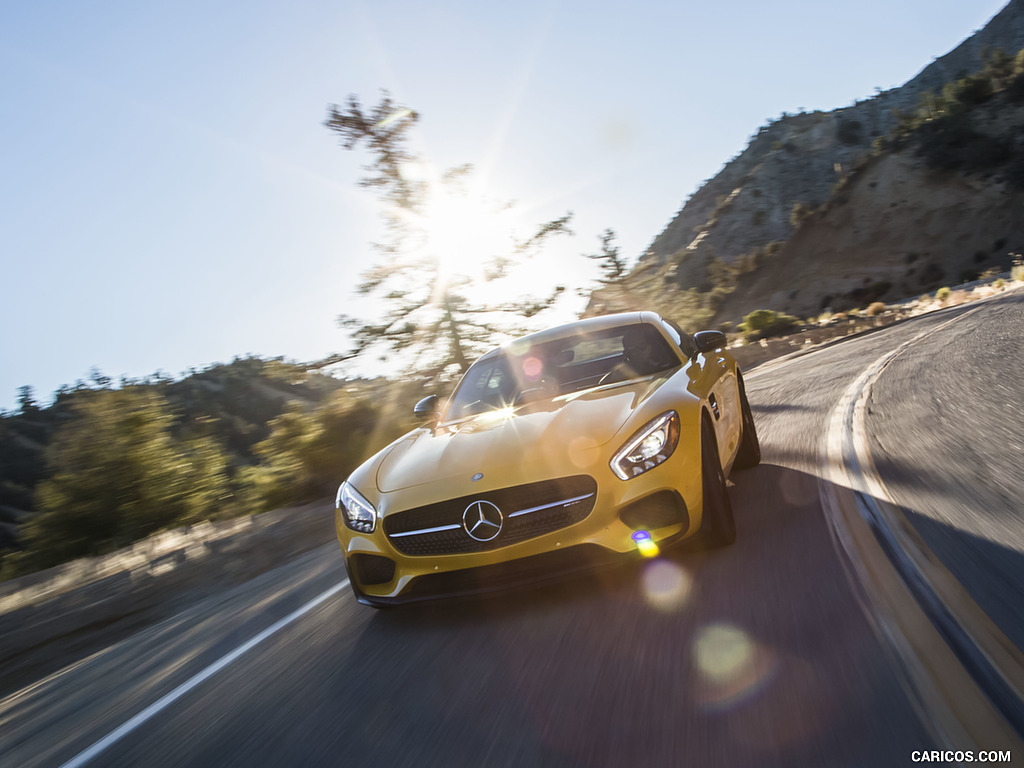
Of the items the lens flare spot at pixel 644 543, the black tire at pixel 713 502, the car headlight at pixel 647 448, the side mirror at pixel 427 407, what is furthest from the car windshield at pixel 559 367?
the lens flare spot at pixel 644 543

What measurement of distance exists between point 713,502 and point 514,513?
3.34ft

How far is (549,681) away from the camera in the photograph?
278cm

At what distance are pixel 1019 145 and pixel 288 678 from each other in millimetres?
66724

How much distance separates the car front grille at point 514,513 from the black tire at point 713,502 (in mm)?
624

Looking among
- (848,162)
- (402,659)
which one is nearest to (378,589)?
(402,659)

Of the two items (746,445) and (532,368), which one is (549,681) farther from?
(746,445)

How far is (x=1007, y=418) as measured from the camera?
6.11 meters

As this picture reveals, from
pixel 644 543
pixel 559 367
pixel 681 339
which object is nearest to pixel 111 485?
pixel 559 367

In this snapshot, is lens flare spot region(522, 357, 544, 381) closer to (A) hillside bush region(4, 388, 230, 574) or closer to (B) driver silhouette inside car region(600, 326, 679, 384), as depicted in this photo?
(B) driver silhouette inside car region(600, 326, 679, 384)

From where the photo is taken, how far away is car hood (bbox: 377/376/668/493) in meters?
3.61

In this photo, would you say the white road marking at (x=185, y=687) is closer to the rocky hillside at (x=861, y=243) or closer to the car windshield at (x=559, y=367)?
the car windshield at (x=559, y=367)

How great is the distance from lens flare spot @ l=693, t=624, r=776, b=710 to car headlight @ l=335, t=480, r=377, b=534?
1697mm

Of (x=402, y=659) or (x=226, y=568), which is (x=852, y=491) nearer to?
(x=402, y=659)

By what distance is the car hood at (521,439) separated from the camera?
11.8 ft
